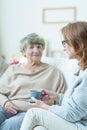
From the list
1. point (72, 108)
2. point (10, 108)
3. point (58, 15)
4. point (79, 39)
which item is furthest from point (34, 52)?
point (58, 15)

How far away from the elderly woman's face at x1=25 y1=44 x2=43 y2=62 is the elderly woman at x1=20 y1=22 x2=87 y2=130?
843 millimetres

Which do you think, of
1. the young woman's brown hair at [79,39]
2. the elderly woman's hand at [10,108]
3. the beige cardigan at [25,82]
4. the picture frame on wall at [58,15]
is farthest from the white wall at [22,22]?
the young woman's brown hair at [79,39]

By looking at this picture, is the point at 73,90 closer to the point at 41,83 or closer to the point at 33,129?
the point at 33,129

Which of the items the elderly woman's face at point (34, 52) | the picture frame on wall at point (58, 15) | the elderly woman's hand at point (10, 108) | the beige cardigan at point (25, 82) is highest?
the picture frame on wall at point (58, 15)

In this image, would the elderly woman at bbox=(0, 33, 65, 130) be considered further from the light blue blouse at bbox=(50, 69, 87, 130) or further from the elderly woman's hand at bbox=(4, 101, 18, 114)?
the light blue blouse at bbox=(50, 69, 87, 130)

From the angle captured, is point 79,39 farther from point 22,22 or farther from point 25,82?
point 22,22

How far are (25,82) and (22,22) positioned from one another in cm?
166

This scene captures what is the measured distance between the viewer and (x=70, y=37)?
1817 mm

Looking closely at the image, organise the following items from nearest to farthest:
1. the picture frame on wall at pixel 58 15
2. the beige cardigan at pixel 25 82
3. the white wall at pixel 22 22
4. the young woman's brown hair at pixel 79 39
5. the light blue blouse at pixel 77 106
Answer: the light blue blouse at pixel 77 106 → the young woman's brown hair at pixel 79 39 → the beige cardigan at pixel 25 82 → the picture frame on wall at pixel 58 15 → the white wall at pixel 22 22

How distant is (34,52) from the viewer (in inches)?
106

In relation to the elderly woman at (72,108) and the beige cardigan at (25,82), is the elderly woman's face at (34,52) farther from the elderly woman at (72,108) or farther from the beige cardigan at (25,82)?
the elderly woman at (72,108)

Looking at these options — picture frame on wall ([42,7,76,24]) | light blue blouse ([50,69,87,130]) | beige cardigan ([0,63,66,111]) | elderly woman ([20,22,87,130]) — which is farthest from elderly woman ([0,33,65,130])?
picture frame on wall ([42,7,76,24])

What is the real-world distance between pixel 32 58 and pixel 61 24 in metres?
1.31

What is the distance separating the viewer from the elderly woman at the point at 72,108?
1.71m
